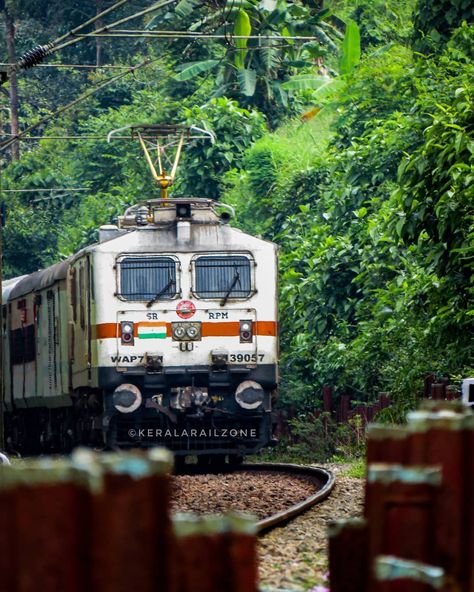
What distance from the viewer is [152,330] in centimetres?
1844

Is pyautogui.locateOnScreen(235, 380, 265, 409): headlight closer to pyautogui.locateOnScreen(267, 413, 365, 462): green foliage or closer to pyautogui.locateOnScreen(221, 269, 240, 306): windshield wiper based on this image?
pyautogui.locateOnScreen(221, 269, 240, 306): windshield wiper

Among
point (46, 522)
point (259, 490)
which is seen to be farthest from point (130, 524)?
point (259, 490)

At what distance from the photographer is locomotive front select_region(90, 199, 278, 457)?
18.3 metres

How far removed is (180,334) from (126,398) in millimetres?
1017

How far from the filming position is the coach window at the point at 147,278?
18.5m

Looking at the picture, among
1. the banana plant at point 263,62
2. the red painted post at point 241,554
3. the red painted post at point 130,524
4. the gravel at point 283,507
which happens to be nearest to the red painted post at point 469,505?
the red painted post at point 241,554

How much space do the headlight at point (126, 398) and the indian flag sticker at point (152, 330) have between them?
636 mm

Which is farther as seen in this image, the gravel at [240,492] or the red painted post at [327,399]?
the red painted post at [327,399]

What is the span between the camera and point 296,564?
333 inches

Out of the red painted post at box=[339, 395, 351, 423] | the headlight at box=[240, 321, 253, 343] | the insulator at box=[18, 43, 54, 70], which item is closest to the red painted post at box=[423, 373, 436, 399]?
the headlight at box=[240, 321, 253, 343]

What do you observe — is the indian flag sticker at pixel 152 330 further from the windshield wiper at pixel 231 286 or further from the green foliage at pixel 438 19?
the green foliage at pixel 438 19

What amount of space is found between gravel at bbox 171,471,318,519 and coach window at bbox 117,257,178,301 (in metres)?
2.25

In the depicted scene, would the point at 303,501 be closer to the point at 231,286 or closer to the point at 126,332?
the point at 126,332

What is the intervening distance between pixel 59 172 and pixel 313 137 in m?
12.6
